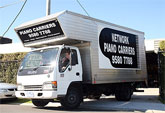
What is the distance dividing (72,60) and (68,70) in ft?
1.46

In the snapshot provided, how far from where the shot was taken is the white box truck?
26.9ft

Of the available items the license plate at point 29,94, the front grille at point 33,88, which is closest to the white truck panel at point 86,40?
the front grille at point 33,88

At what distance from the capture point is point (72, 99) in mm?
8648

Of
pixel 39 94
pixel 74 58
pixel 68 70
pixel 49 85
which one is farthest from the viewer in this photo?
pixel 74 58

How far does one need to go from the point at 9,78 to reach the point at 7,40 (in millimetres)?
13179

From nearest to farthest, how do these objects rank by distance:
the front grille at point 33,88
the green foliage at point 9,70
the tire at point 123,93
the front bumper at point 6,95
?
the front grille at point 33,88
the front bumper at point 6,95
the tire at point 123,93
the green foliage at point 9,70

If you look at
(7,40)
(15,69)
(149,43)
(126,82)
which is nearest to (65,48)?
(126,82)

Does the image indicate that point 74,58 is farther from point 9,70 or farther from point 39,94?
point 9,70

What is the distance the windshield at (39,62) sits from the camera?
8.21 m

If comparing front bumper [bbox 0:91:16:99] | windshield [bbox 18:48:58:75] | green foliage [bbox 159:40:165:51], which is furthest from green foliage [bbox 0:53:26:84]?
green foliage [bbox 159:40:165:51]

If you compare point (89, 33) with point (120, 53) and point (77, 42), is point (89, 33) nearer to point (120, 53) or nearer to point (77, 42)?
point (77, 42)

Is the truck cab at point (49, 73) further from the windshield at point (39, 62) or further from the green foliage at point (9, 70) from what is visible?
the green foliage at point (9, 70)

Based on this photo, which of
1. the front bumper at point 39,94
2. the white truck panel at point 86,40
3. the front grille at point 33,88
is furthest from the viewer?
the white truck panel at point 86,40

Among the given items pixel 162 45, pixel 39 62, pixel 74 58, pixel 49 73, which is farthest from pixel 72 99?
pixel 162 45
